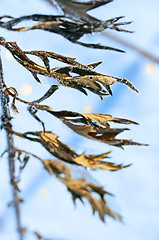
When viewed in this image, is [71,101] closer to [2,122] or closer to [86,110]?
[86,110]

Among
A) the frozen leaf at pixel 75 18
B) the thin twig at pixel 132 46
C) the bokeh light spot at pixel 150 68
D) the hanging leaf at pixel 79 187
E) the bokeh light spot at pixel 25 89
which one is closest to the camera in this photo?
the frozen leaf at pixel 75 18

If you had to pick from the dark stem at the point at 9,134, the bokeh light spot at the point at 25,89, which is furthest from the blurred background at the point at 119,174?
the dark stem at the point at 9,134

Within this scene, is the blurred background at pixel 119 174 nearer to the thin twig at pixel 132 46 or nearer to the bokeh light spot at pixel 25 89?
the thin twig at pixel 132 46

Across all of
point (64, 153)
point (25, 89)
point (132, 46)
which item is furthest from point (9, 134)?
point (132, 46)

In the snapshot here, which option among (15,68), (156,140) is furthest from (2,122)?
(156,140)

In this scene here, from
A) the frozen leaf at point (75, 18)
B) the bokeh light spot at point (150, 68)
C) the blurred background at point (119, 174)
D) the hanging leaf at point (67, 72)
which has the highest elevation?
the frozen leaf at point (75, 18)

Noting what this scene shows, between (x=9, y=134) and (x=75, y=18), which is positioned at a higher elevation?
(x=75, y=18)

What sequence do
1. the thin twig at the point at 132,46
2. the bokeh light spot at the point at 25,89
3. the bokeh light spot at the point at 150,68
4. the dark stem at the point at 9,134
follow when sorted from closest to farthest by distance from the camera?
1. the dark stem at the point at 9,134
2. the bokeh light spot at the point at 25,89
3. the thin twig at the point at 132,46
4. the bokeh light spot at the point at 150,68

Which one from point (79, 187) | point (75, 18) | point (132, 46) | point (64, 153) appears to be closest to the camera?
point (75, 18)

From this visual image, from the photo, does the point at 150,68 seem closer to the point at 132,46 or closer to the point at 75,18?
the point at 132,46

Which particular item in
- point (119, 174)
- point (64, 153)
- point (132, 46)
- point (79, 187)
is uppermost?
point (132, 46)

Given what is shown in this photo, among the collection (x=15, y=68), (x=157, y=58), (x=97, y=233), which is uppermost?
(x=15, y=68)
